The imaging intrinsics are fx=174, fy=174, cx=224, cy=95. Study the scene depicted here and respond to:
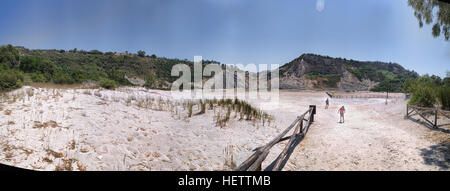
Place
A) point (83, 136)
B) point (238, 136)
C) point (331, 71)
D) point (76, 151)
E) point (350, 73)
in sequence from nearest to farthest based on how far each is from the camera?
1. point (76, 151)
2. point (83, 136)
3. point (238, 136)
4. point (350, 73)
5. point (331, 71)

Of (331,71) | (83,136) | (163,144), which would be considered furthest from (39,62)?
(331,71)

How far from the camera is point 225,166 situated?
3789 mm

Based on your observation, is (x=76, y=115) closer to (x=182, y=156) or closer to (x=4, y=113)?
(x=4, y=113)

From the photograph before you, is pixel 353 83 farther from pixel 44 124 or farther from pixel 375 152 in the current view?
pixel 44 124

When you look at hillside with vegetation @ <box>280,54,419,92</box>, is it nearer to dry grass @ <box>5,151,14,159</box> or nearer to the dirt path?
the dirt path

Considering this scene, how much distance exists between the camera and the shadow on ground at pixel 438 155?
3440 mm

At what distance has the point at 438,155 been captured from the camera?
383cm

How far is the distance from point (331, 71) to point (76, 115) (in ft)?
285

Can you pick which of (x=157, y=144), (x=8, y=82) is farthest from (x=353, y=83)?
(x=8, y=82)

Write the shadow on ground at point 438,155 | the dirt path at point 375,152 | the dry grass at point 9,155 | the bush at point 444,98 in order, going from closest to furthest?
the dry grass at point 9,155
the shadow on ground at point 438,155
the dirt path at point 375,152
the bush at point 444,98

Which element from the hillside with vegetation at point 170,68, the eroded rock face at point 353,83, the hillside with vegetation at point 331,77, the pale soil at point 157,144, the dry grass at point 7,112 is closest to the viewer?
the pale soil at point 157,144

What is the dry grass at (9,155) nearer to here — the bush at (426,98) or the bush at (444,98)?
the bush at (444,98)

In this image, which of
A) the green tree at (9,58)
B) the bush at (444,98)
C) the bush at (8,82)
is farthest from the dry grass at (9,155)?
the bush at (444,98)

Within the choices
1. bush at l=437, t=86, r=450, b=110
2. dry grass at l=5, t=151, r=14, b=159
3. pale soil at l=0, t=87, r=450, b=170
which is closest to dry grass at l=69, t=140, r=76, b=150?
pale soil at l=0, t=87, r=450, b=170
